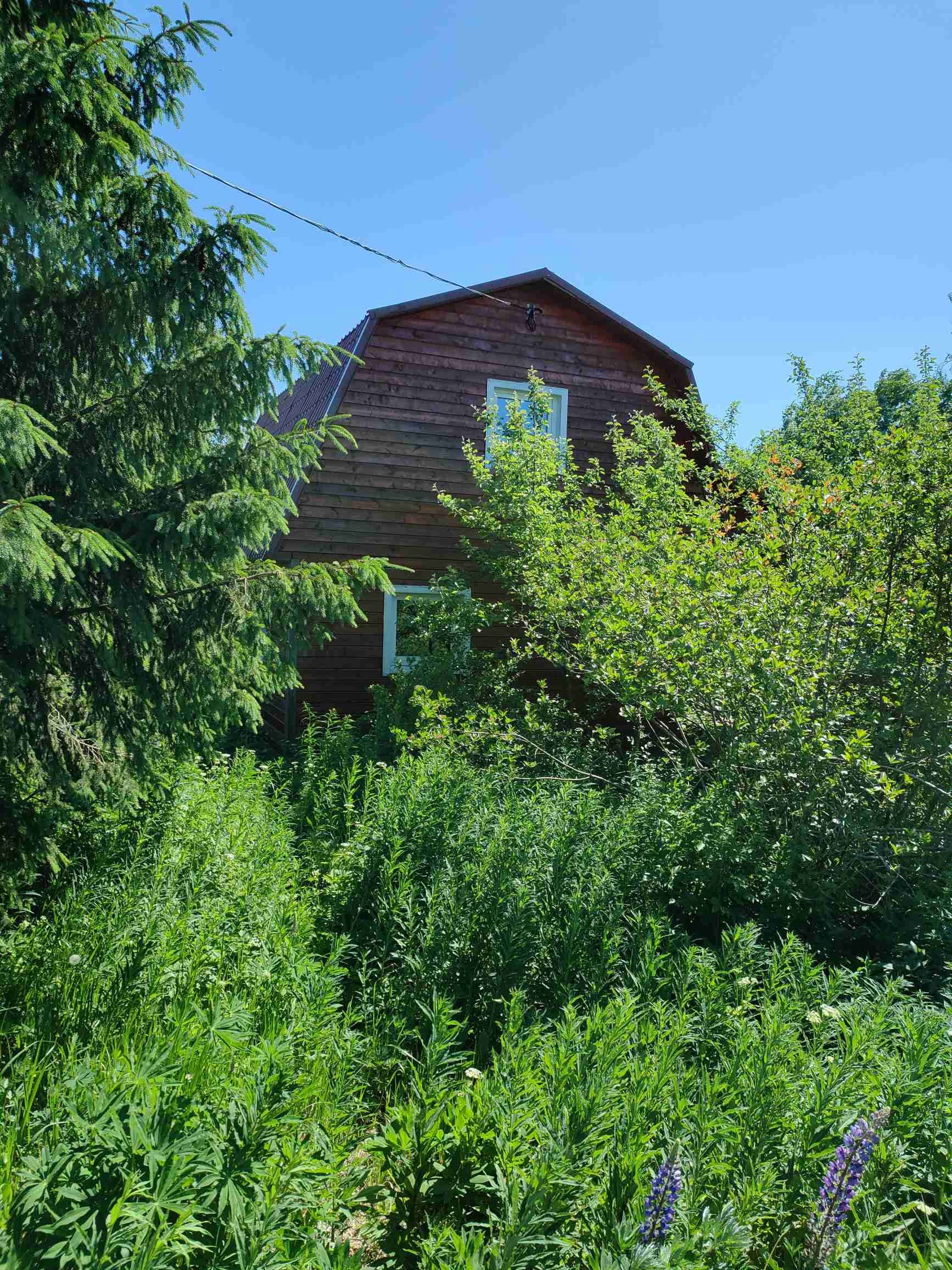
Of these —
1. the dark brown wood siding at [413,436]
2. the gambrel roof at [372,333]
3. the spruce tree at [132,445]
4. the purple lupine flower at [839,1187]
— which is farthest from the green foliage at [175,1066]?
the gambrel roof at [372,333]

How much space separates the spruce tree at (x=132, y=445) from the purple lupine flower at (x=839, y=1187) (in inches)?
120

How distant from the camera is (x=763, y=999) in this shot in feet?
10.7

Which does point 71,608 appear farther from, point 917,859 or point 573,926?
point 917,859

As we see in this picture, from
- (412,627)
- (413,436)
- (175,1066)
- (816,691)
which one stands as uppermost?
(413,436)

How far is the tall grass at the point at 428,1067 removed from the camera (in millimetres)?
2080

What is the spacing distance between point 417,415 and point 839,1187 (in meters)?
9.67

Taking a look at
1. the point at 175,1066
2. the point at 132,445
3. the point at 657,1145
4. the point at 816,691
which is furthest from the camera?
the point at 816,691

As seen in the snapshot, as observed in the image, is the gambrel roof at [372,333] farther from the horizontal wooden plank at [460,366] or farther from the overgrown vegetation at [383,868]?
the overgrown vegetation at [383,868]

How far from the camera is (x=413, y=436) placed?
34.3 feet

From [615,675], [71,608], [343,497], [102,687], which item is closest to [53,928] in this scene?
[102,687]

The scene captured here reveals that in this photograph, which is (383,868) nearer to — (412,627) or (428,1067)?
(428,1067)

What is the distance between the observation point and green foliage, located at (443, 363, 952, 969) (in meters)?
4.60

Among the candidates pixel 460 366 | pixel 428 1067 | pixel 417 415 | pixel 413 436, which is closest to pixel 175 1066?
pixel 428 1067

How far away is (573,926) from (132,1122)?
222 centimetres
